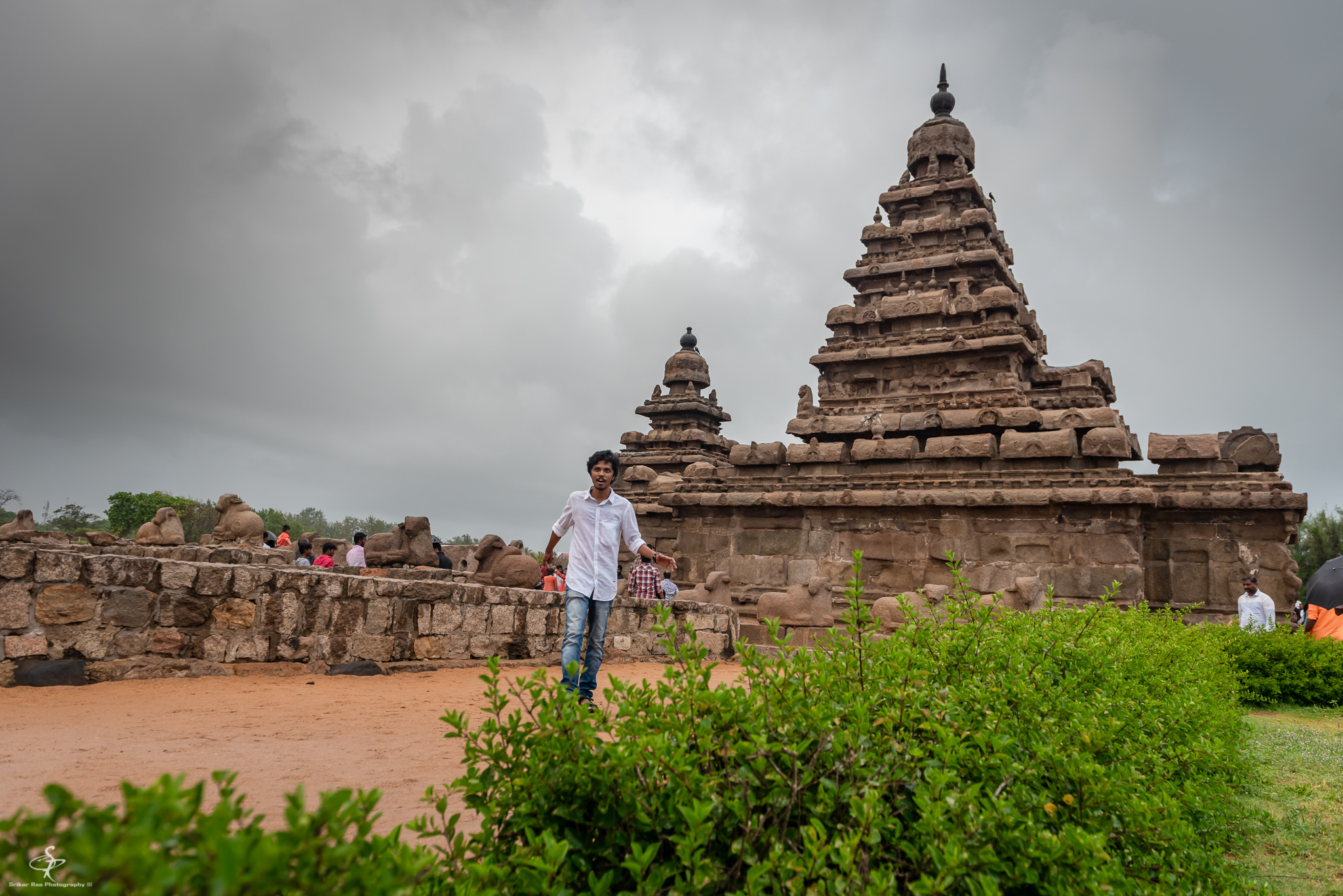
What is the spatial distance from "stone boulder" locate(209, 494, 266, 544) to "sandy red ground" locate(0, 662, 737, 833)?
13.2 m

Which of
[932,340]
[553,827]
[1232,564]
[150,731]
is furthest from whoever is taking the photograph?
[932,340]

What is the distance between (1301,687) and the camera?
7148 mm

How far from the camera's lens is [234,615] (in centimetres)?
631

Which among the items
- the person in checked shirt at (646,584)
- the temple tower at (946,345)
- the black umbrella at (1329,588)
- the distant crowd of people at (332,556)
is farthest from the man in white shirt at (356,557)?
the black umbrella at (1329,588)

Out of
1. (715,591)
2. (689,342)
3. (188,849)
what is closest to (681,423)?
(689,342)

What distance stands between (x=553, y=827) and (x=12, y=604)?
5.90m

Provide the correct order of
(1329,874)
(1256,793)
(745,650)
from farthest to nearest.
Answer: (1256,793), (1329,874), (745,650)

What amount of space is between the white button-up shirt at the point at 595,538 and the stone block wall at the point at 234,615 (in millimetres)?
1536

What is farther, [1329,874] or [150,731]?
[150,731]

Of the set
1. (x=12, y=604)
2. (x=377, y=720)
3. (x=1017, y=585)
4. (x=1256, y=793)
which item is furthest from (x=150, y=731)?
(x=1017, y=585)

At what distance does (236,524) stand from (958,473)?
1592 cm

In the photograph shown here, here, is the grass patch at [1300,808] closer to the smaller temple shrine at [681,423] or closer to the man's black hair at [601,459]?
the man's black hair at [601,459]

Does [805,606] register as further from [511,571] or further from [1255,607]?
[1255,607]

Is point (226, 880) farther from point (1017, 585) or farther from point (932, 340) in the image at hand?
point (932, 340)
